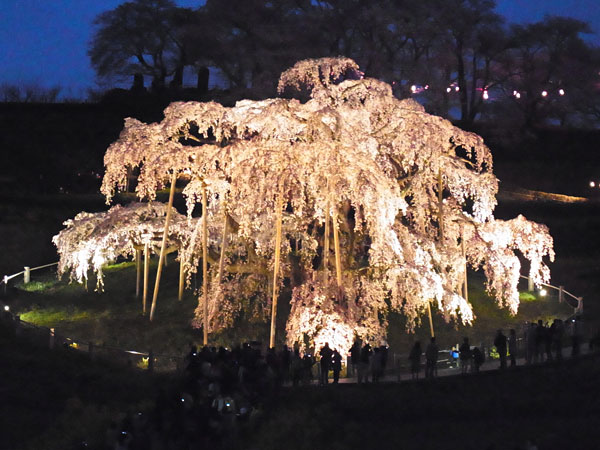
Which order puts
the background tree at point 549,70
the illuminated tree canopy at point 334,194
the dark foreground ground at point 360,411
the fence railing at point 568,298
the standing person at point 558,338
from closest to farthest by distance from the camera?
the dark foreground ground at point 360,411 < the standing person at point 558,338 < the illuminated tree canopy at point 334,194 < the fence railing at point 568,298 < the background tree at point 549,70

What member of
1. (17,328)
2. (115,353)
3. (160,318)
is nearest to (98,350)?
(115,353)

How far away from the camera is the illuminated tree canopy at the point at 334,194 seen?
18.4 metres

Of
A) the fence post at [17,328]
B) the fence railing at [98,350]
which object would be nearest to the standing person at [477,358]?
the fence railing at [98,350]

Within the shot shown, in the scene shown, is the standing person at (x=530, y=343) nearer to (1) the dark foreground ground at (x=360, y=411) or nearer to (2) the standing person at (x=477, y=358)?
(1) the dark foreground ground at (x=360, y=411)

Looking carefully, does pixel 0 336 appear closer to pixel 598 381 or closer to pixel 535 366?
pixel 535 366

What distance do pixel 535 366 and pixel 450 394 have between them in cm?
252

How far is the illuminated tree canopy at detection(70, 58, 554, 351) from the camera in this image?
18.4 metres

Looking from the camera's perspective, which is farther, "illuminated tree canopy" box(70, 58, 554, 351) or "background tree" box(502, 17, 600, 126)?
"background tree" box(502, 17, 600, 126)

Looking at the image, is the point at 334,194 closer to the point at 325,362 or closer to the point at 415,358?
the point at 325,362

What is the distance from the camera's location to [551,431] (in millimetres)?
13547

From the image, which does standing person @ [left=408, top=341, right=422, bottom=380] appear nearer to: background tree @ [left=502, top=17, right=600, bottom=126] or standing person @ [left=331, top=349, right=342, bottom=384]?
standing person @ [left=331, top=349, right=342, bottom=384]

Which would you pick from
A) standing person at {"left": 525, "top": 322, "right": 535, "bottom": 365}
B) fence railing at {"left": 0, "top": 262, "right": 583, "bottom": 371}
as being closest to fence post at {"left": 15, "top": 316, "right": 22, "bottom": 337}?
fence railing at {"left": 0, "top": 262, "right": 583, "bottom": 371}

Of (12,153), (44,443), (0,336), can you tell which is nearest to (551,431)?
(44,443)

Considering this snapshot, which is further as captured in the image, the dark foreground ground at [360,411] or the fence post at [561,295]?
the fence post at [561,295]
